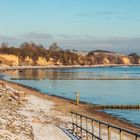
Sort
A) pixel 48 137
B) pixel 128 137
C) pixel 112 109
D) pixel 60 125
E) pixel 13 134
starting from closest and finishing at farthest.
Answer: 1. pixel 13 134
2. pixel 48 137
3. pixel 128 137
4. pixel 60 125
5. pixel 112 109

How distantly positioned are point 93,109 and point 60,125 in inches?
560

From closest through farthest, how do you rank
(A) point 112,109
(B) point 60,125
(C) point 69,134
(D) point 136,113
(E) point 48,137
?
(E) point 48,137
(C) point 69,134
(B) point 60,125
(D) point 136,113
(A) point 112,109

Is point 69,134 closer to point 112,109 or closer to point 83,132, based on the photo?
point 83,132

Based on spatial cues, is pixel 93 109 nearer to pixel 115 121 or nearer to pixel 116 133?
pixel 115 121

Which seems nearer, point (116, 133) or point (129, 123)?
point (116, 133)

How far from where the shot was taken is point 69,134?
19.7 metres

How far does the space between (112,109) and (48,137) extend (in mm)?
19967

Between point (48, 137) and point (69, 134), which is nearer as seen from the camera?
point (48, 137)

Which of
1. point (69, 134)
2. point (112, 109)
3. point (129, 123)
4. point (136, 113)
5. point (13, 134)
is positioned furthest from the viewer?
point (112, 109)

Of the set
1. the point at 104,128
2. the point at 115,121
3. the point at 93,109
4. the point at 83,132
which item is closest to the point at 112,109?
the point at 93,109

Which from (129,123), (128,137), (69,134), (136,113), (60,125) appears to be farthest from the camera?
(136,113)

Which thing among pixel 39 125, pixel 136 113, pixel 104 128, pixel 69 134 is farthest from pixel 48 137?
pixel 136 113

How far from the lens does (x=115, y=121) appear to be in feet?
97.9

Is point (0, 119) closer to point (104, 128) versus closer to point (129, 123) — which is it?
point (104, 128)
